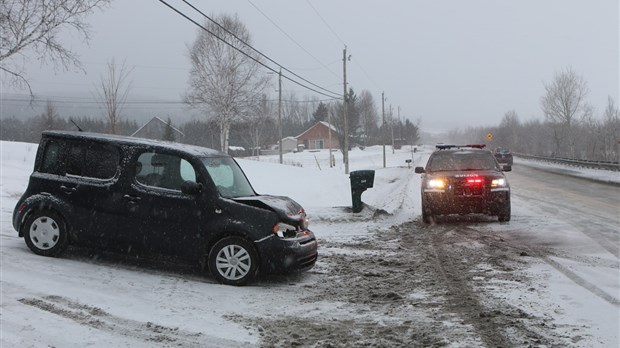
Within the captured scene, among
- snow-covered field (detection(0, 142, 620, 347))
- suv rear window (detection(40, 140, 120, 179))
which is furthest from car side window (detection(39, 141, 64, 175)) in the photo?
snow-covered field (detection(0, 142, 620, 347))

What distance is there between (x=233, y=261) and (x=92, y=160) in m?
2.54

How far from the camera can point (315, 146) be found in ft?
330

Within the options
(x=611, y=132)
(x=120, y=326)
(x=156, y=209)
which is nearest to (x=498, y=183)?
(x=156, y=209)

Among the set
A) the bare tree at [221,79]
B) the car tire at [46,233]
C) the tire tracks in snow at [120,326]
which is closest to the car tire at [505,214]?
the tire tracks in snow at [120,326]

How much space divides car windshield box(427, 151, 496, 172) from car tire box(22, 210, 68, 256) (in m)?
8.16

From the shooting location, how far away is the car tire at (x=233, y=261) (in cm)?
597

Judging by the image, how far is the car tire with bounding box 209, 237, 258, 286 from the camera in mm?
5966

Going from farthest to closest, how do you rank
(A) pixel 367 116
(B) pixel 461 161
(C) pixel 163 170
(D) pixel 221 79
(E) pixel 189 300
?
(A) pixel 367 116, (D) pixel 221 79, (B) pixel 461 161, (C) pixel 163 170, (E) pixel 189 300

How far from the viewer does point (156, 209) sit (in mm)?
6246

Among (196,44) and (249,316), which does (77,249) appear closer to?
(249,316)

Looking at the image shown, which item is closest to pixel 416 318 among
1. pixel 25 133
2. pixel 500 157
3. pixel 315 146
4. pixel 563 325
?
pixel 563 325

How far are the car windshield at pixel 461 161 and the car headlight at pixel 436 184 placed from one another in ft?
2.34

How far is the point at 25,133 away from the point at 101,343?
360 feet

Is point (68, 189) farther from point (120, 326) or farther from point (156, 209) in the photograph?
point (120, 326)
